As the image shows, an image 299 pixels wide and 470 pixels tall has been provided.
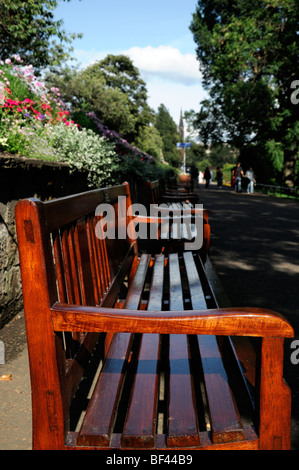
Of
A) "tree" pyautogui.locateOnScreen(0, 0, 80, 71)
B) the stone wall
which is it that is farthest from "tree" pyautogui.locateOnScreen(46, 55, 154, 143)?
the stone wall

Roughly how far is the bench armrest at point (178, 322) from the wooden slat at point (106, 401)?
32 cm

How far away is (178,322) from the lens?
1319 mm

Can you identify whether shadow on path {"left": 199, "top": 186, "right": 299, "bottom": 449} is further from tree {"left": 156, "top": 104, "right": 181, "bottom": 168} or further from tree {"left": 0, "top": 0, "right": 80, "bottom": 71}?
tree {"left": 156, "top": 104, "right": 181, "bottom": 168}

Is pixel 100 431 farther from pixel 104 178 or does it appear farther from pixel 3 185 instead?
pixel 104 178

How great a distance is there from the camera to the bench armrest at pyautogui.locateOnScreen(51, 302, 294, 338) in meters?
1.29

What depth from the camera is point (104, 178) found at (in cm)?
668

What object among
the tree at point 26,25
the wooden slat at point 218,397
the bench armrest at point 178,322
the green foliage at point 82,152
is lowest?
the wooden slat at point 218,397

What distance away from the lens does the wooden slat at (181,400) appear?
1.33m

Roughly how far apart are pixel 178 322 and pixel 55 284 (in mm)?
442

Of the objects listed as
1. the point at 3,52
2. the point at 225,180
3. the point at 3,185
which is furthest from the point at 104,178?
the point at 225,180

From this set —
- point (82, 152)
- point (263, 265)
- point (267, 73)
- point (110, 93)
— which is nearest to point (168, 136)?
point (110, 93)

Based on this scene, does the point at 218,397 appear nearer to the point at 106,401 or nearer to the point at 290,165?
the point at 106,401

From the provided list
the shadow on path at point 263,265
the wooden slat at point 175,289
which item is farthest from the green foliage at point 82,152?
the wooden slat at point 175,289

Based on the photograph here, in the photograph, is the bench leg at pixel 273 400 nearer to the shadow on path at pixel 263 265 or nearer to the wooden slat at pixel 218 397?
the wooden slat at pixel 218 397
